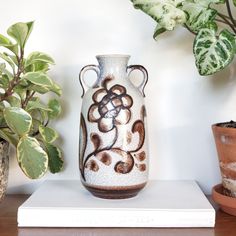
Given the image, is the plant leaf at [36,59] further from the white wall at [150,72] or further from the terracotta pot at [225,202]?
the terracotta pot at [225,202]

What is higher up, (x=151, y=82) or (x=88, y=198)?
(x=151, y=82)

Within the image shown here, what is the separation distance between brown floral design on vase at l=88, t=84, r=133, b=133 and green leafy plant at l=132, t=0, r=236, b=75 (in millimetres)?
151

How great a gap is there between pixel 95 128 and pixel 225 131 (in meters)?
0.25

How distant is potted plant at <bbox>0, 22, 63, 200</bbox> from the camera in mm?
726

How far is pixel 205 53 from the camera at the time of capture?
726mm

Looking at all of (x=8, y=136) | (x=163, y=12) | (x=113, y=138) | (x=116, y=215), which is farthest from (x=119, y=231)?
(x=163, y=12)

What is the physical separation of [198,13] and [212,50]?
8 centimetres

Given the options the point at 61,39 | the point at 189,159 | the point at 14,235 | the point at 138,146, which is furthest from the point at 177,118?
the point at 14,235

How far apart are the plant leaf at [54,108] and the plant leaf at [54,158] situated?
0.07 meters

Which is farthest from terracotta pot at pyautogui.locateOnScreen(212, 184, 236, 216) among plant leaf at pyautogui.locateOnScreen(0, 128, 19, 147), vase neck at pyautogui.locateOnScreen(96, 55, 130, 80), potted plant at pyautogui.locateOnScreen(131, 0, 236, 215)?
plant leaf at pyautogui.locateOnScreen(0, 128, 19, 147)

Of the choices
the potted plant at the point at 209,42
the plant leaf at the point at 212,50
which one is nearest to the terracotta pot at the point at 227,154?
the potted plant at the point at 209,42

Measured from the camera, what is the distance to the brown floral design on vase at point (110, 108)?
2.52 ft

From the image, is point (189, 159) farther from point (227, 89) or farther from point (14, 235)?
point (14, 235)

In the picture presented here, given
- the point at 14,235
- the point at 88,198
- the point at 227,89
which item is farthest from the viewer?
the point at 227,89
